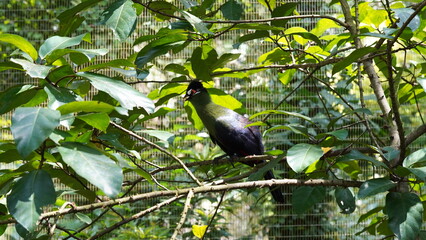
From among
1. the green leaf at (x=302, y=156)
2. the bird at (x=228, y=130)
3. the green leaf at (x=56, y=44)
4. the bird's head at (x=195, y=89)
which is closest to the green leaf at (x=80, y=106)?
the green leaf at (x=56, y=44)

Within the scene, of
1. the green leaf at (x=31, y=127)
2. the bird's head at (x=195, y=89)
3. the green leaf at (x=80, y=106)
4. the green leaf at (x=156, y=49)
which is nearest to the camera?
the green leaf at (x=31, y=127)

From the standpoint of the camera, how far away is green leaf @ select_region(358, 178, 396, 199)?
74cm

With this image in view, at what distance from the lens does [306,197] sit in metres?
0.92

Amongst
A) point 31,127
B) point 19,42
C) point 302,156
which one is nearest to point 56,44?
point 19,42

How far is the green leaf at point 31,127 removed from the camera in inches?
18.3

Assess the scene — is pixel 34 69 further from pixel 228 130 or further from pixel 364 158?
pixel 228 130

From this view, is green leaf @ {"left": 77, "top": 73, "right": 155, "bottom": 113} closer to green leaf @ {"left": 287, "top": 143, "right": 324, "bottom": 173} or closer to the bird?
green leaf @ {"left": 287, "top": 143, "right": 324, "bottom": 173}

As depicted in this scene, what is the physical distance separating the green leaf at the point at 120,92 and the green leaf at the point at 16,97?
2.6 inches

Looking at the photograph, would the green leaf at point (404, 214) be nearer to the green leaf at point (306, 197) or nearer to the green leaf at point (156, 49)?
the green leaf at point (306, 197)

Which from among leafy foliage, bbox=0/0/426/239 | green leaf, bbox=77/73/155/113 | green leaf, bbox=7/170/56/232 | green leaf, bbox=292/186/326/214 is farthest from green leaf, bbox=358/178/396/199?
green leaf, bbox=7/170/56/232

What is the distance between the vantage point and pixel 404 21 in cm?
76

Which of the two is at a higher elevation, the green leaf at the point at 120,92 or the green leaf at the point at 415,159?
the green leaf at the point at 120,92

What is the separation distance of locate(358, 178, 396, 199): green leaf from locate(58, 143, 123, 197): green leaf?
0.38 meters

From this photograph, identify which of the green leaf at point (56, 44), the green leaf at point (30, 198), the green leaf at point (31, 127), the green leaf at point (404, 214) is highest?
the green leaf at point (56, 44)
